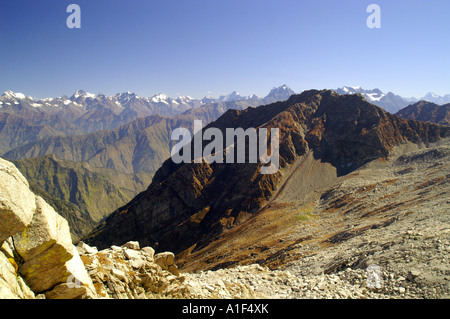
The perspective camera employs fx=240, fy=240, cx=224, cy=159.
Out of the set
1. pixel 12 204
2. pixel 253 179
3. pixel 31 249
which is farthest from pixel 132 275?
pixel 253 179

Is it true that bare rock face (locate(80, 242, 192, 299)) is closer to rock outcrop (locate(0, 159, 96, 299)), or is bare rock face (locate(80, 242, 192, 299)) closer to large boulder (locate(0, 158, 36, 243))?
rock outcrop (locate(0, 159, 96, 299))

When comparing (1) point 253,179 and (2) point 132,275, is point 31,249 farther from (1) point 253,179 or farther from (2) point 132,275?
(1) point 253,179

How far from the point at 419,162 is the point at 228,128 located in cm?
11664

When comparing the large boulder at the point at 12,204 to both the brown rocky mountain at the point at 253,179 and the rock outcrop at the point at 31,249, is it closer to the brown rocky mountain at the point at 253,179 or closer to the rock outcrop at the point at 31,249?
the rock outcrop at the point at 31,249

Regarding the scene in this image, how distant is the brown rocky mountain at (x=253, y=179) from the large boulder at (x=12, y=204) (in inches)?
3414

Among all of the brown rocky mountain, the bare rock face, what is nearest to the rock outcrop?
the bare rock face

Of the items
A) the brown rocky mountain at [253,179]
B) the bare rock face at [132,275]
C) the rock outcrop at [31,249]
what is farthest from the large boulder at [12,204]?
the brown rocky mountain at [253,179]

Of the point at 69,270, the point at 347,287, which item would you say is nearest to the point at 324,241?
the point at 347,287

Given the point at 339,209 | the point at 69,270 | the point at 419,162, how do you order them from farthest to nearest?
the point at 419,162 → the point at 339,209 → the point at 69,270

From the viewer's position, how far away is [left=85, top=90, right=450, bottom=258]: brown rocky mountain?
4210 inches

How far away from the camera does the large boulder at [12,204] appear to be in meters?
9.71

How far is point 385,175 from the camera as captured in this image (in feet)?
323
